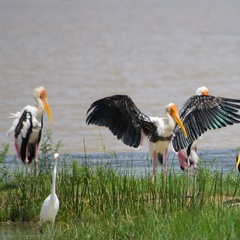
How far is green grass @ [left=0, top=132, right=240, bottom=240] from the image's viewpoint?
7.25 meters

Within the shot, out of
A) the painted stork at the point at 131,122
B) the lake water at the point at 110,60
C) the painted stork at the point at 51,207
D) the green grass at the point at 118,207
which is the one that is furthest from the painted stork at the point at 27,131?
the painted stork at the point at 51,207

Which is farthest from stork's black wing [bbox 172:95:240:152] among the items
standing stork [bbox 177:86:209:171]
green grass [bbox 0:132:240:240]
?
green grass [bbox 0:132:240:240]

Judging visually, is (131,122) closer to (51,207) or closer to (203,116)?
(203,116)

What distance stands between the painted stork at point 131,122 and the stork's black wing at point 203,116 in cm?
11

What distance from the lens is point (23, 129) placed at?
35.2 feet

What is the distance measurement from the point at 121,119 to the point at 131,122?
10 centimetres

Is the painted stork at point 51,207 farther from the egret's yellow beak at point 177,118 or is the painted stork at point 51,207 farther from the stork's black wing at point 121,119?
the egret's yellow beak at point 177,118

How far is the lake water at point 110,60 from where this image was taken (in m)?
16.2

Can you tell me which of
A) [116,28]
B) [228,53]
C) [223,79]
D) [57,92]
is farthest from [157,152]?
[116,28]

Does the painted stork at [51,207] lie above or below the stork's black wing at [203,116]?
below

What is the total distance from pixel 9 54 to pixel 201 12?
→ 71.6 feet

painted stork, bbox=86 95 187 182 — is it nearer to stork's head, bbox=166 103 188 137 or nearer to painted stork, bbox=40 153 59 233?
stork's head, bbox=166 103 188 137

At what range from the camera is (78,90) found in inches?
834

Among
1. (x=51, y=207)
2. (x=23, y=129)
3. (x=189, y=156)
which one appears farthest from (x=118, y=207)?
(x=23, y=129)
